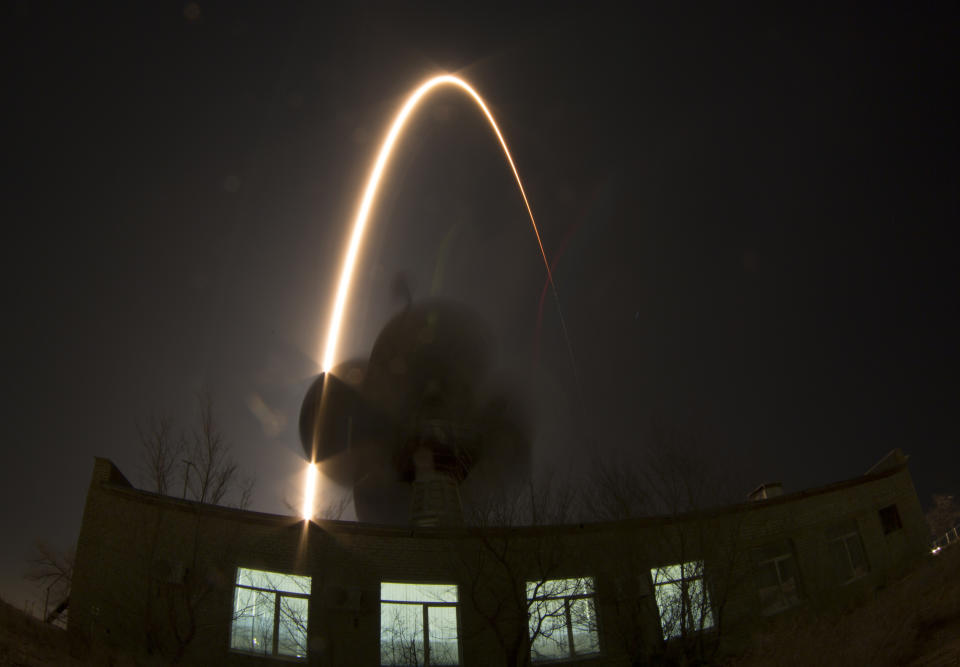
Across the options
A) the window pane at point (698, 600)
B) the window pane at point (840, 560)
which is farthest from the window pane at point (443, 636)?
the window pane at point (840, 560)

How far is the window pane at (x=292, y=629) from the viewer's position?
50.8ft

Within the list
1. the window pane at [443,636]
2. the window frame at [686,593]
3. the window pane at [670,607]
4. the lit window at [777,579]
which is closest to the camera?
the window frame at [686,593]

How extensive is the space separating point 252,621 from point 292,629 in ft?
3.22

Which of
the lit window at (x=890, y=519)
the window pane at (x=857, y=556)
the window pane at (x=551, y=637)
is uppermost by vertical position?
the lit window at (x=890, y=519)

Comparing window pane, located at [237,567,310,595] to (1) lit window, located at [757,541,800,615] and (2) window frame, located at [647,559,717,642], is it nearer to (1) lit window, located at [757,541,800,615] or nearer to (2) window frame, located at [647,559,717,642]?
(2) window frame, located at [647,559,717,642]

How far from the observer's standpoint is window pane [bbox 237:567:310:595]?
15680 millimetres

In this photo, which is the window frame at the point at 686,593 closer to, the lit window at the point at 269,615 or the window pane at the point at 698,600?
the window pane at the point at 698,600

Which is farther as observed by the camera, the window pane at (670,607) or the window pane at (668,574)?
the window pane at (668,574)

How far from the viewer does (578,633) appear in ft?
56.4

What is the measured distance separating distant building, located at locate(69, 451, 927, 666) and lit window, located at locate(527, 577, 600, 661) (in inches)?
1.5

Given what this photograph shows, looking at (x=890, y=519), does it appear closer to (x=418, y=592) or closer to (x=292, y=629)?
(x=418, y=592)

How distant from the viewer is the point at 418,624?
16.6m

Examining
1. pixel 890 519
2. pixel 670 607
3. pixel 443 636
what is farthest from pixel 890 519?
pixel 443 636

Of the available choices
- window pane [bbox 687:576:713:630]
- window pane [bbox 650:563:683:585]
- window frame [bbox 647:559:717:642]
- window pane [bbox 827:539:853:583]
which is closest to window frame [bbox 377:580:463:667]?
window frame [bbox 647:559:717:642]
